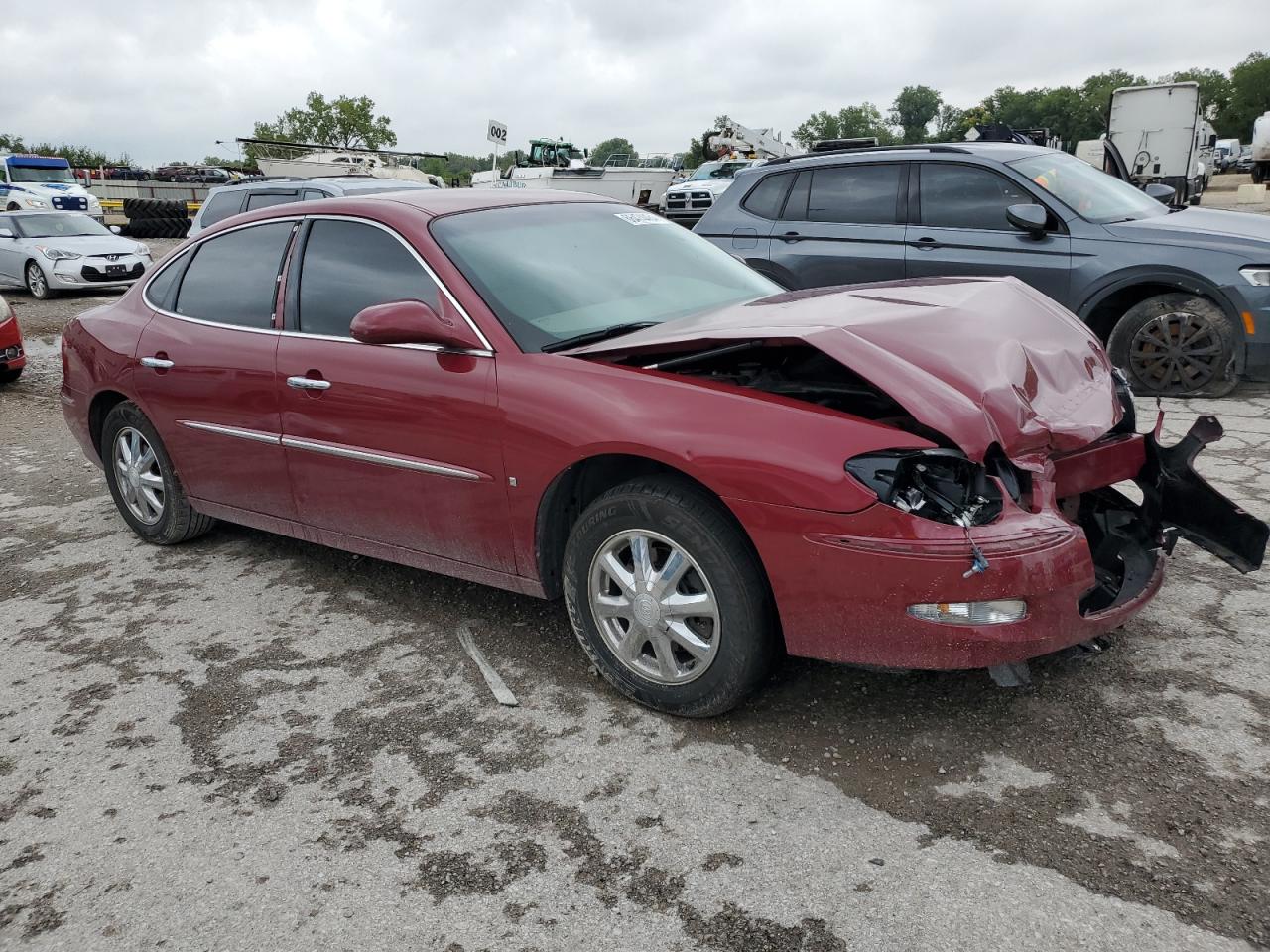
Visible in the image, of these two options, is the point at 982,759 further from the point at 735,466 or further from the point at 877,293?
the point at 877,293

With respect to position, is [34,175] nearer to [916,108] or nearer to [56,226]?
[56,226]

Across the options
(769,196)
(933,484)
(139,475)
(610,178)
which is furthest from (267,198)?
(610,178)

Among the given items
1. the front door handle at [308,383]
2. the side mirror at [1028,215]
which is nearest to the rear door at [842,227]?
the side mirror at [1028,215]

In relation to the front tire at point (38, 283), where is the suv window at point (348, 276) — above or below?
above

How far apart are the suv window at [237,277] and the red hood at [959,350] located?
62.9 inches

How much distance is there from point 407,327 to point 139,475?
7.56 feet

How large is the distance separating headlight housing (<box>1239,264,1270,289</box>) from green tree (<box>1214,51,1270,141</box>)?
97.6 m

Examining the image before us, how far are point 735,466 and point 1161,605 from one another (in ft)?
6.27

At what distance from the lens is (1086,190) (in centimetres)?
713

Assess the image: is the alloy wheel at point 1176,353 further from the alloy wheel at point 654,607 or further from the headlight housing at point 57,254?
the headlight housing at point 57,254

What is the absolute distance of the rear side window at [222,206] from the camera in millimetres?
11656

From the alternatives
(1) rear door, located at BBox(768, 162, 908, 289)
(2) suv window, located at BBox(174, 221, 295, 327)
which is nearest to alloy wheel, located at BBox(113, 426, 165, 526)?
(2) suv window, located at BBox(174, 221, 295, 327)

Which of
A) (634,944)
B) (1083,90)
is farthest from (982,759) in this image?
(1083,90)

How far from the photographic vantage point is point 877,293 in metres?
3.66
